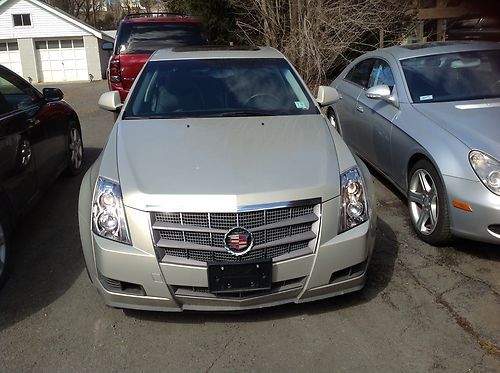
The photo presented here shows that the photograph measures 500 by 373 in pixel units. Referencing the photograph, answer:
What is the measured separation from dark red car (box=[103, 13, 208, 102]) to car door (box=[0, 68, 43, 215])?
3772mm

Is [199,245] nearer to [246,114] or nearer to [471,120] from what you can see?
[246,114]

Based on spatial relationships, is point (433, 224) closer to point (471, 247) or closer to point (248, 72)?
point (471, 247)

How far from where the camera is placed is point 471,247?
420 cm

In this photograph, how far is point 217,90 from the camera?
4.28 m

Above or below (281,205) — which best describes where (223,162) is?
above

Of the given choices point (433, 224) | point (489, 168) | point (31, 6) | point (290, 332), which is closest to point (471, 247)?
point (433, 224)

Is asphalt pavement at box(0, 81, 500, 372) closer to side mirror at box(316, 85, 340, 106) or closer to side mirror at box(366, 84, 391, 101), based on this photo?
side mirror at box(316, 85, 340, 106)

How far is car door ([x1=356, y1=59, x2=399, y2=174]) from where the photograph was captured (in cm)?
502

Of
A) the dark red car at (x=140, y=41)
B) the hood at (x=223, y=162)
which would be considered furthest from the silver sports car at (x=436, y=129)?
the dark red car at (x=140, y=41)

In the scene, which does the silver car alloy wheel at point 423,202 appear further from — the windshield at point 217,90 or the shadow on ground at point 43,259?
the shadow on ground at point 43,259

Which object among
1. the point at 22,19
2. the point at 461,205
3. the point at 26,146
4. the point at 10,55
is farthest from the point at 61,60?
the point at 461,205

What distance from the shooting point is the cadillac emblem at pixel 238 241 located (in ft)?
9.41

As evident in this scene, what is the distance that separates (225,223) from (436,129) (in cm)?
224

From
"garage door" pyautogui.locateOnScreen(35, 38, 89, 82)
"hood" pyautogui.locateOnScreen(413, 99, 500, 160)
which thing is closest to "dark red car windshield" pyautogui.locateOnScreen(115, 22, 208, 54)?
"hood" pyautogui.locateOnScreen(413, 99, 500, 160)
